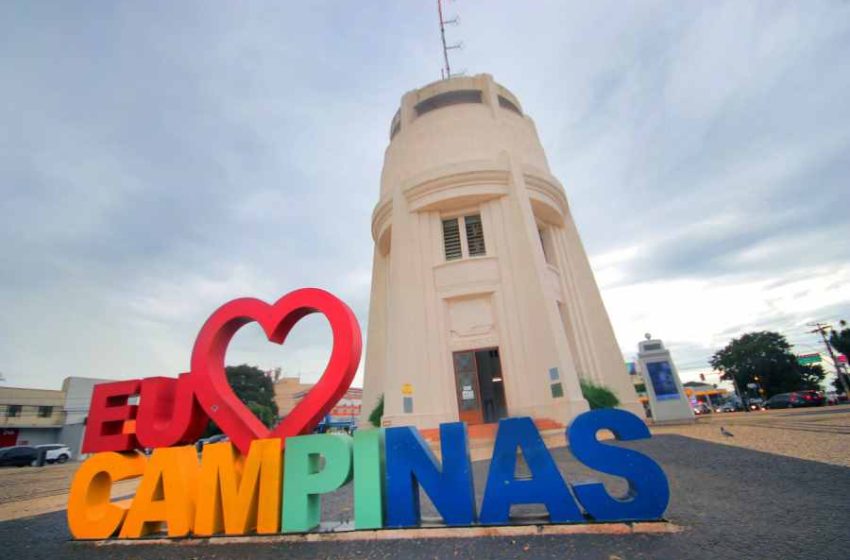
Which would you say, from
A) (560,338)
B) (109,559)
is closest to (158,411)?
(109,559)

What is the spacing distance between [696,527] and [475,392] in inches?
415

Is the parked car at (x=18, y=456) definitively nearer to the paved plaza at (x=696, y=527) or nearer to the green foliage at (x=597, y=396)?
the paved plaza at (x=696, y=527)

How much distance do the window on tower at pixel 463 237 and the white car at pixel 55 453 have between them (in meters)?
32.2

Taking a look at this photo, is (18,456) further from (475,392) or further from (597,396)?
(597,396)

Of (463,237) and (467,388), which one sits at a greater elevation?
(463,237)

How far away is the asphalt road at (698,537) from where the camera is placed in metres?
3.52

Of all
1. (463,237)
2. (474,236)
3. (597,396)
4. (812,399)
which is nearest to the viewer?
(597,396)

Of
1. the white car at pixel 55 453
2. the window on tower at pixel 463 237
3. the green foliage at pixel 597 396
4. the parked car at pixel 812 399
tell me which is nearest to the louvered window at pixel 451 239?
the window on tower at pixel 463 237

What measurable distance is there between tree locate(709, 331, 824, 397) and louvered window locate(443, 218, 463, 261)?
1864 inches

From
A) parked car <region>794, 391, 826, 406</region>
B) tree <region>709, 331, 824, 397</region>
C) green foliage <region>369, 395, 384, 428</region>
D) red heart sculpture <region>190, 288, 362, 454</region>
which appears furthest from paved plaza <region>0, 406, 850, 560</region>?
tree <region>709, 331, 824, 397</region>

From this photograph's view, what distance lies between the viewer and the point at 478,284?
48.2ft

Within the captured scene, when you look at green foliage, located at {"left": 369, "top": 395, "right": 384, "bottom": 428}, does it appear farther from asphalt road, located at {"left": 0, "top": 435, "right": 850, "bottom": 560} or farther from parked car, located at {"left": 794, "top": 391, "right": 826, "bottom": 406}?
parked car, located at {"left": 794, "top": 391, "right": 826, "bottom": 406}

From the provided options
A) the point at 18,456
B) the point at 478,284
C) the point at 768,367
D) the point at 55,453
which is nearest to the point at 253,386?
the point at 55,453

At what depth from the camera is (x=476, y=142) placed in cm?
1714
